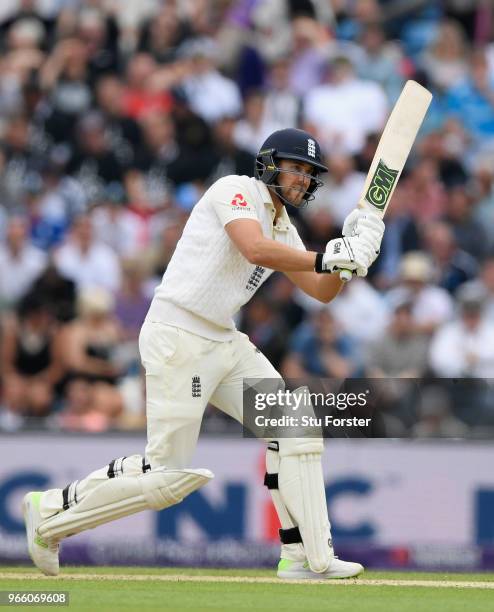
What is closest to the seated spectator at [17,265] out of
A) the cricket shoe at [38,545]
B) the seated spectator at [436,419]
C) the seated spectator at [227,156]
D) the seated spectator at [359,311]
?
the seated spectator at [227,156]

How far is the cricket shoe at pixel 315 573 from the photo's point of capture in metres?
6.49

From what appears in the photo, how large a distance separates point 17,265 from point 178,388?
521 centimetres

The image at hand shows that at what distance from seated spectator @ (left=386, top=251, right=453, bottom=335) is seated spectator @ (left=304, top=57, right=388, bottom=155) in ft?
5.23

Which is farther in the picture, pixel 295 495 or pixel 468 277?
pixel 468 277

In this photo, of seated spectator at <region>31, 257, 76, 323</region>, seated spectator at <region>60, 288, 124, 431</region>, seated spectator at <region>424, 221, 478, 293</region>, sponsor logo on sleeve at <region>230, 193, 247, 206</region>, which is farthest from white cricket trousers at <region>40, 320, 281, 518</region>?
seated spectator at <region>424, 221, 478, 293</region>

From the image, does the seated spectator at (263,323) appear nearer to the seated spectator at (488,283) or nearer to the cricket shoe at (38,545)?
the seated spectator at (488,283)

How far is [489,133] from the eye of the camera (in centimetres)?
1234

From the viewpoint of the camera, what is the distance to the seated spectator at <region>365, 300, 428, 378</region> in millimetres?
9914

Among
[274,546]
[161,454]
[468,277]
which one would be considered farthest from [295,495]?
[468,277]

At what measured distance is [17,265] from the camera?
11289 millimetres

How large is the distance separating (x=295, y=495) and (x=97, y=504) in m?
0.85

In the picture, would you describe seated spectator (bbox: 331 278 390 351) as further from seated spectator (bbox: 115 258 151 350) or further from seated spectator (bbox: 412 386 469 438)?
seated spectator (bbox: 412 386 469 438)

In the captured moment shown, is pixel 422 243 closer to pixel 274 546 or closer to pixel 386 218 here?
pixel 386 218

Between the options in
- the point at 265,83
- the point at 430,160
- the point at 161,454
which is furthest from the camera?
the point at 265,83
